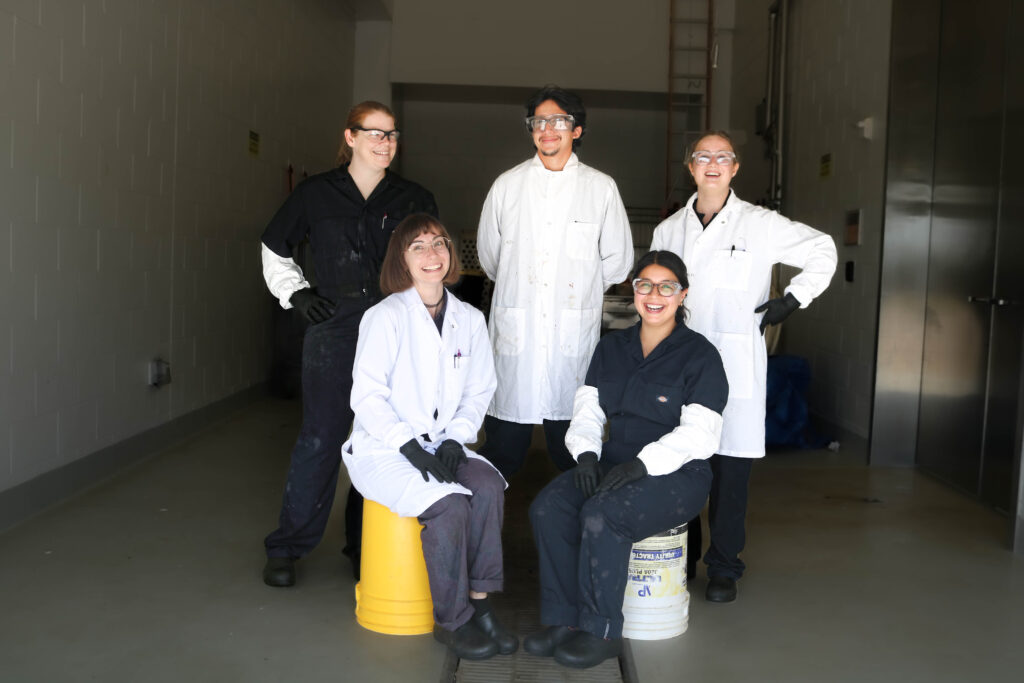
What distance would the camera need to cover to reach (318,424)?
282cm

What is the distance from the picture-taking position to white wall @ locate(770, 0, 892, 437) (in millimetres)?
4832

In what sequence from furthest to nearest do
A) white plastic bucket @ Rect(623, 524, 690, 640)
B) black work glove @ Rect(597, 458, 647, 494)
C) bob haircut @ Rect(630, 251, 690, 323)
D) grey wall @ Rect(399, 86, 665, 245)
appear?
1. grey wall @ Rect(399, 86, 665, 245)
2. bob haircut @ Rect(630, 251, 690, 323)
3. white plastic bucket @ Rect(623, 524, 690, 640)
4. black work glove @ Rect(597, 458, 647, 494)

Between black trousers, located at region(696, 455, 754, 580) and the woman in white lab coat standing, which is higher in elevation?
the woman in white lab coat standing

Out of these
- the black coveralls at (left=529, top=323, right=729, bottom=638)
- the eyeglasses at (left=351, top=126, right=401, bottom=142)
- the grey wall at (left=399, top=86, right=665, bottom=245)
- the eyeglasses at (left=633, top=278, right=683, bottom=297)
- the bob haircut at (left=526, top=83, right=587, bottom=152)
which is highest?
the grey wall at (left=399, top=86, right=665, bottom=245)

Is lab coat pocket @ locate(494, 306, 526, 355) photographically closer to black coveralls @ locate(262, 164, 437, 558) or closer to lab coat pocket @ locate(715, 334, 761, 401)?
black coveralls @ locate(262, 164, 437, 558)

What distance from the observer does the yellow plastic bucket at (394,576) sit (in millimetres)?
2441

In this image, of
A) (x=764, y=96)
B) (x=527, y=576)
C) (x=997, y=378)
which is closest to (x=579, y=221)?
(x=527, y=576)

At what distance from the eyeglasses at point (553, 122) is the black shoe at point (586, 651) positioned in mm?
1510

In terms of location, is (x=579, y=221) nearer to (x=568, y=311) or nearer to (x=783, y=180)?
(x=568, y=311)

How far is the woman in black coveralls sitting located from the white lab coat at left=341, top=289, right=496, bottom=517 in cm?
30

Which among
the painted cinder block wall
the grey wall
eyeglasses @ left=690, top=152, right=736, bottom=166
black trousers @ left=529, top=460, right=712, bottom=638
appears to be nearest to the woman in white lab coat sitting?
black trousers @ left=529, top=460, right=712, bottom=638

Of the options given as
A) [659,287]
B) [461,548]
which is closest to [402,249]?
[659,287]

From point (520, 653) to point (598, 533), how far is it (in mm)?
397

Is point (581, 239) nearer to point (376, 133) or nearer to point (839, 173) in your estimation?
point (376, 133)
